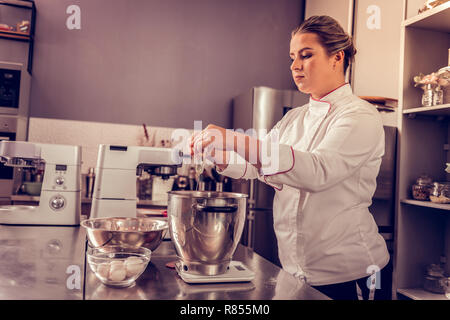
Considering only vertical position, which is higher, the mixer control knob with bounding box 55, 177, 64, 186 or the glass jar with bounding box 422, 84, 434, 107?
the glass jar with bounding box 422, 84, 434, 107

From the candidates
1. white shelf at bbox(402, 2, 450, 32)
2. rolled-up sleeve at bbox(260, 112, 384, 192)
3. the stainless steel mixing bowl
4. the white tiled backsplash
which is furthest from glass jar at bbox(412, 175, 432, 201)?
the white tiled backsplash

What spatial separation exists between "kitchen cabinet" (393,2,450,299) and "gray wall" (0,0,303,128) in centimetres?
165

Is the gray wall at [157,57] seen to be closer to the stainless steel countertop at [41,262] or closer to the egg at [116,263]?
the stainless steel countertop at [41,262]

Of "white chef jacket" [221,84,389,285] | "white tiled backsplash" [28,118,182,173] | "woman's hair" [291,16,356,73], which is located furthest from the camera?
"white tiled backsplash" [28,118,182,173]

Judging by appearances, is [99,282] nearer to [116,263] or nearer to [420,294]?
[116,263]

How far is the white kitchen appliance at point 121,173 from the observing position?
155cm

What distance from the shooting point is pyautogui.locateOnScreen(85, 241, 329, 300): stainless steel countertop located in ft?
2.56

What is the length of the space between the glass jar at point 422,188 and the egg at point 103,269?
1847mm

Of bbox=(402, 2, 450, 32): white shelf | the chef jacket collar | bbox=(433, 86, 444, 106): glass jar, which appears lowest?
the chef jacket collar

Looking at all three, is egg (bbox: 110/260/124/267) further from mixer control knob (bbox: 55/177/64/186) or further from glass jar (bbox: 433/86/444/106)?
glass jar (bbox: 433/86/444/106)

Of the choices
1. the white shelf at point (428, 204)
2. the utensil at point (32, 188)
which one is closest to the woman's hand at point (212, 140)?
the white shelf at point (428, 204)

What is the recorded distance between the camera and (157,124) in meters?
3.53
